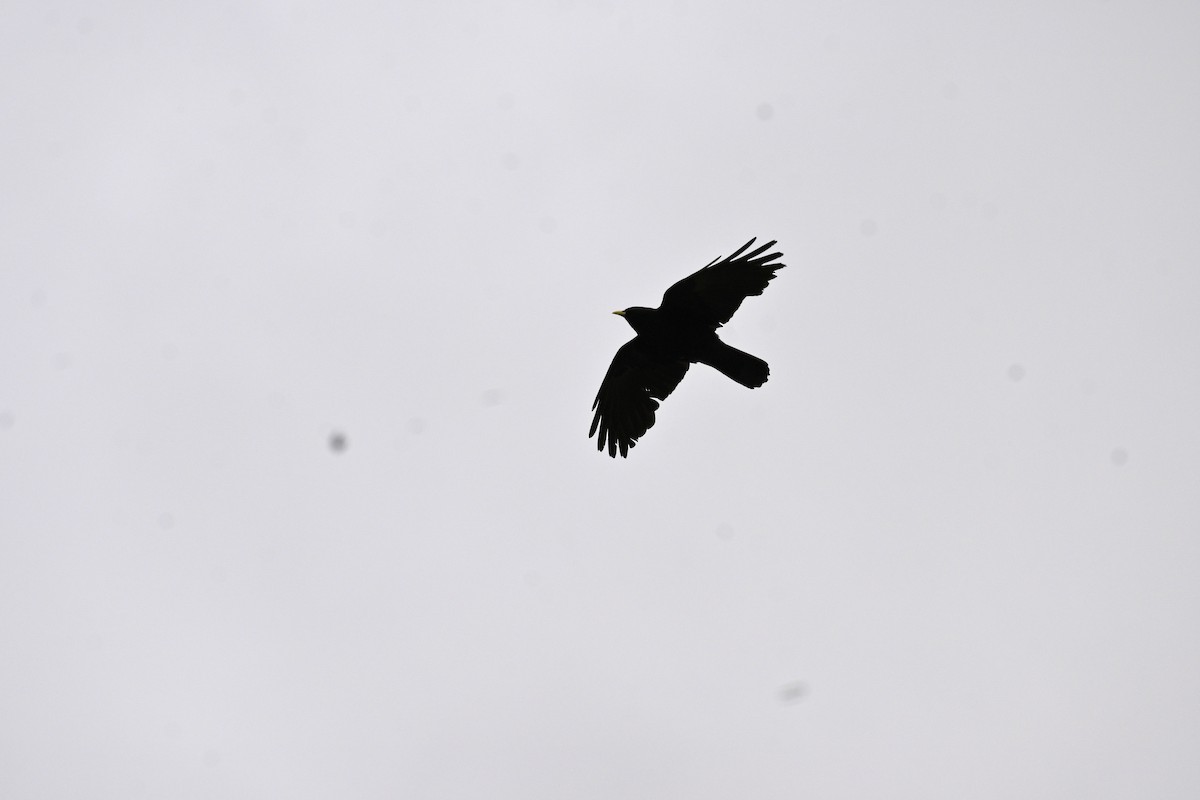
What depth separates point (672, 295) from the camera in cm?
1199

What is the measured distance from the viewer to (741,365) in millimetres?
12055

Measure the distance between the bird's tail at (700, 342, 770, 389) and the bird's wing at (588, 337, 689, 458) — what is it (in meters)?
1.19

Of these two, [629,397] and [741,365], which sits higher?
[629,397]

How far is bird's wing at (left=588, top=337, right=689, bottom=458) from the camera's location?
43.9 feet

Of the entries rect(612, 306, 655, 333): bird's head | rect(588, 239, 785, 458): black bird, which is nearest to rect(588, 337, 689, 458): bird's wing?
rect(588, 239, 785, 458): black bird

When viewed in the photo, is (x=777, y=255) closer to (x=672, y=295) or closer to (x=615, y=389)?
(x=672, y=295)

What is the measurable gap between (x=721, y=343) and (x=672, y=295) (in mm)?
851

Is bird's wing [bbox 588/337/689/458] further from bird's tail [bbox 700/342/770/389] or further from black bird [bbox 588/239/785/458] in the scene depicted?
bird's tail [bbox 700/342/770/389]

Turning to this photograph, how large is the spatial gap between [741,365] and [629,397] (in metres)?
1.99

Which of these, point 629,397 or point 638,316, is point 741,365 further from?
point 629,397

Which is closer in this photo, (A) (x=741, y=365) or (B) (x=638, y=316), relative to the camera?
(A) (x=741, y=365)

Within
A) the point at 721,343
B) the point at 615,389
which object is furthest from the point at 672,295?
the point at 615,389

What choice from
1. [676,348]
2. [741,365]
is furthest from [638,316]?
[741,365]

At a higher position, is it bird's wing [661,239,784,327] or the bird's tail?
bird's wing [661,239,784,327]
